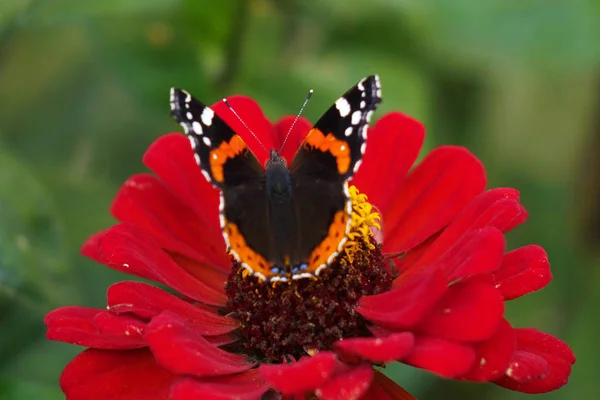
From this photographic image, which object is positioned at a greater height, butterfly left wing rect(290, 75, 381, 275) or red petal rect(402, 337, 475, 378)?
butterfly left wing rect(290, 75, 381, 275)

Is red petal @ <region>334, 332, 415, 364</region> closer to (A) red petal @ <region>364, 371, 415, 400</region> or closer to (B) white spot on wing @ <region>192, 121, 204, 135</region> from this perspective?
(A) red petal @ <region>364, 371, 415, 400</region>

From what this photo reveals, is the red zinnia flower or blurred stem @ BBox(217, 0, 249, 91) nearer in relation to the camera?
the red zinnia flower

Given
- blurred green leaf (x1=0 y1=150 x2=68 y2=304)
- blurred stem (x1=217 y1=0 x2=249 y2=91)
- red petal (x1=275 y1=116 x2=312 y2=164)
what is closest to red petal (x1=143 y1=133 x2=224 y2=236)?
red petal (x1=275 y1=116 x2=312 y2=164)

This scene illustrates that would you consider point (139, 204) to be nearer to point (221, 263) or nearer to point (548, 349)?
point (221, 263)

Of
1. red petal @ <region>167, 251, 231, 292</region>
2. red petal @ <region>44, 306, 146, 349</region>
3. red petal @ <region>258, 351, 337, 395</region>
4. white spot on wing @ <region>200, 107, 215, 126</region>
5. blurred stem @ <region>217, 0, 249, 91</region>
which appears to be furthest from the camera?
blurred stem @ <region>217, 0, 249, 91</region>

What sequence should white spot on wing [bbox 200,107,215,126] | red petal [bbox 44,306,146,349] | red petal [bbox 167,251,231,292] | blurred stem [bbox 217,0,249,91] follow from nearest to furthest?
1. red petal [bbox 44,306,146,349]
2. white spot on wing [bbox 200,107,215,126]
3. red petal [bbox 167,251,231,292]
4. blurred stem [bbox 217,0,249,91]

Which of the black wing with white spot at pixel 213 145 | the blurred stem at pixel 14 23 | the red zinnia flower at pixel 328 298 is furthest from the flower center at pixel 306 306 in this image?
the blurred stem at pixel 14 23

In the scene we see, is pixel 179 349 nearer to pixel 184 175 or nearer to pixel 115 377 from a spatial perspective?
pixel 115 377

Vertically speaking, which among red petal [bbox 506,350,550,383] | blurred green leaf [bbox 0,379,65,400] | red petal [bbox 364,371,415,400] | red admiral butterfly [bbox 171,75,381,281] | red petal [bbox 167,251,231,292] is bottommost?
blurred green leaf [bbox 0,379,65,400]

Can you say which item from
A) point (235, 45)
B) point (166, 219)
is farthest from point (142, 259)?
point (235, 45)
